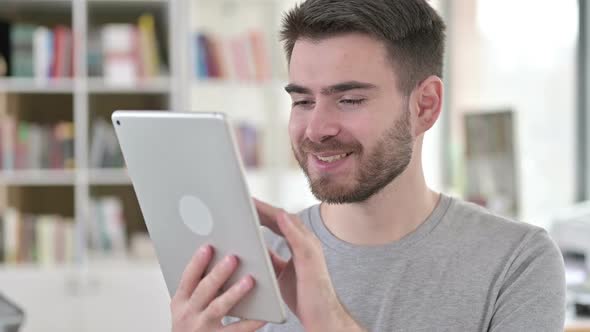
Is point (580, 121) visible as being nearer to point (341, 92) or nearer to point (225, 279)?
point (341, 92)

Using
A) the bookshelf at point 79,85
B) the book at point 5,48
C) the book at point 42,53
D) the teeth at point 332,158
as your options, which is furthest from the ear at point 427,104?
the book at point 5,48

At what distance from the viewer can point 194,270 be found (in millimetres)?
1254

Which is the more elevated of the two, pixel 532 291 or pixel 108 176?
pixel 532 291

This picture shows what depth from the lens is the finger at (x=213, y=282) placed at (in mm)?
1211

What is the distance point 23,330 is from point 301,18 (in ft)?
9.44

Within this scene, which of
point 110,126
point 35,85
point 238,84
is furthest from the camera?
point 238,84

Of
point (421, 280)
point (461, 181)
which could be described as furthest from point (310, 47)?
point (461, 181)

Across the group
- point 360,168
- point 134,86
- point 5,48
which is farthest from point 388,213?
point 5,48

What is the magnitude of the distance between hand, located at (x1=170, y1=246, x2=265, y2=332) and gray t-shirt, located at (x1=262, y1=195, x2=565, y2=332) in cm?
32

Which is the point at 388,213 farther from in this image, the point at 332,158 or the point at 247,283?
the point at 247,283

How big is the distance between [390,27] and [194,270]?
569 millimetres

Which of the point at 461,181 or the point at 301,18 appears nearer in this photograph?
the point at 301,18

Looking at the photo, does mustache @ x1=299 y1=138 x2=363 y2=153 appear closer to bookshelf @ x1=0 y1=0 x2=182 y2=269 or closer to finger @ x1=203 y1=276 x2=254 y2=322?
finger @ x1=203 y1=276 x2=254 y2=322

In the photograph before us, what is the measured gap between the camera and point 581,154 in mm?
4906
